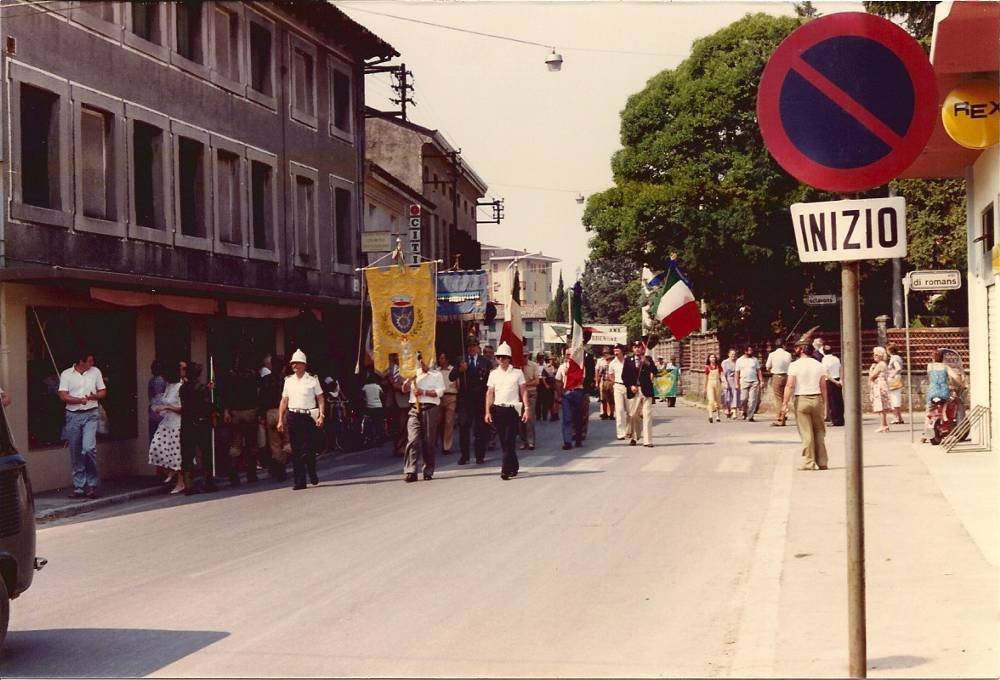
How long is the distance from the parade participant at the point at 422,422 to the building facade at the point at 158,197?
3656 mm

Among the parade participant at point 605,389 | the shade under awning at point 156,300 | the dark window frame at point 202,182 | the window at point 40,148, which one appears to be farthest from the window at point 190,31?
the parade participant at point 605,389

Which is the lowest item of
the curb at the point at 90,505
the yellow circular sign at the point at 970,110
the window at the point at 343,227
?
the curb at the point at 90,505

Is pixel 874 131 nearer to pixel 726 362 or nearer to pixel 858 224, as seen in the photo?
pixel 858 224

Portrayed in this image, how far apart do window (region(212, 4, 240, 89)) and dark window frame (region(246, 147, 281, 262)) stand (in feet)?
5.26

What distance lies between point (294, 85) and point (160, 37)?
21.8ft

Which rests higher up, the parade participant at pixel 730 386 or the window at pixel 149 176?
the window at pixel 149 176

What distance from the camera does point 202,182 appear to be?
23.7m

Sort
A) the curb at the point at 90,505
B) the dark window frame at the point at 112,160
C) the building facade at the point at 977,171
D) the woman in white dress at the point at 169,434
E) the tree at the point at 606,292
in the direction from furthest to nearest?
the tree at the point at 606,292 < the dark window frame at the point at 112,160 < the woman in white dress at the point at 169,434 < the curb at the point at 90,505 < the building facade at the point at 977,171

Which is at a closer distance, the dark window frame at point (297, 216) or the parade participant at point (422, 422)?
the parade participant at point (422, 422)

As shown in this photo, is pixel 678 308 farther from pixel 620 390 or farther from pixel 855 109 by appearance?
pixel 855 109

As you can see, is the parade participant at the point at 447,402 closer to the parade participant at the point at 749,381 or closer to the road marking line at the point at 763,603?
the parade participant at the point at 749,381

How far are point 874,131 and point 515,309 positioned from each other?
748 inches

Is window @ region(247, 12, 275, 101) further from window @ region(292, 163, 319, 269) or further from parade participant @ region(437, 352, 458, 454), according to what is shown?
parade participant @ region(437, 352, 458, 454)

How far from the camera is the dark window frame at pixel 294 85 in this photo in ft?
92.4
